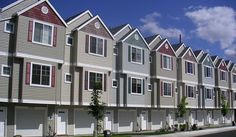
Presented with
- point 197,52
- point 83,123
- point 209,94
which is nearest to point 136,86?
point 83,123

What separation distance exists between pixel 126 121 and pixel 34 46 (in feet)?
50.5

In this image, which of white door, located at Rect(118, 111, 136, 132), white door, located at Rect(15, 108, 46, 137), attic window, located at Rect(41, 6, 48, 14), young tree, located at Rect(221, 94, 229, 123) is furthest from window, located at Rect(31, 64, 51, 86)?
young tree, located at Rect(221, 94, 229, 123)

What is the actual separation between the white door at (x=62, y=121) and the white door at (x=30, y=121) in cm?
167

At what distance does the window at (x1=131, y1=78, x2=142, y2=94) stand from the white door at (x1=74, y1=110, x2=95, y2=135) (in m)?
6.06

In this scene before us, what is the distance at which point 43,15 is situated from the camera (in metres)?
29.4

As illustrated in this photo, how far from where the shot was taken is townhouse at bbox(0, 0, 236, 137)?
2759 centimetres

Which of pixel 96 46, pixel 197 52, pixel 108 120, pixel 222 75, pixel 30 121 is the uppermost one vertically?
pixel 197 52

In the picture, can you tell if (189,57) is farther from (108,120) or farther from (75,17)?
(75,17)

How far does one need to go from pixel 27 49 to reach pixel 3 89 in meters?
3.66

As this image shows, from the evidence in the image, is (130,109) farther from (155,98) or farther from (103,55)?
(103,55)

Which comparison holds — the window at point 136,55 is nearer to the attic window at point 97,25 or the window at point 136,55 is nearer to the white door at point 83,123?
the attic window at point 97,25

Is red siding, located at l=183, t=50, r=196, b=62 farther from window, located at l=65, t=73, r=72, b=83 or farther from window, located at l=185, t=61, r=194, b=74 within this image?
window, located at l=65, t=73, r=72, b=83

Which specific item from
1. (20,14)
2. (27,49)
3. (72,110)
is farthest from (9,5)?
(72,110)

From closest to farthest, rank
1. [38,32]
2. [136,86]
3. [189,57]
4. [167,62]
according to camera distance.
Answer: [38,32] < [136,86] < [167,62] < [189,57]
